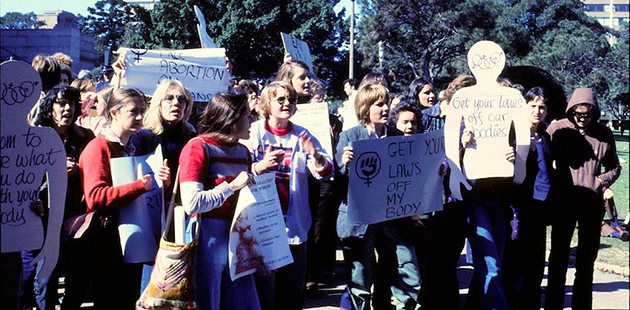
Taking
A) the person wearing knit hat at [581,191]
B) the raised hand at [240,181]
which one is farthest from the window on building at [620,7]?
the raised hand at [240,181]

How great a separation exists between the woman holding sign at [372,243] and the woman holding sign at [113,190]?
1.39m

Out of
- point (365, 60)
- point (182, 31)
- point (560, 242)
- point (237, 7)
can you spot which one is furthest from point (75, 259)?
→ point (365, 60)

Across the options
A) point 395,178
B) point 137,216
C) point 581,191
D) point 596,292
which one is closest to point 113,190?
point 137,216

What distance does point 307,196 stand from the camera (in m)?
4.52

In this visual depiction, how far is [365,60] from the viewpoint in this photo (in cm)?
4847

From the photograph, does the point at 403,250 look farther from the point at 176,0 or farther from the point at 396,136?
the point at 176,0

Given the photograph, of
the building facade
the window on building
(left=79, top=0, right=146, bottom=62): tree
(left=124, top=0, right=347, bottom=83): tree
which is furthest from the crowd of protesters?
the window on building

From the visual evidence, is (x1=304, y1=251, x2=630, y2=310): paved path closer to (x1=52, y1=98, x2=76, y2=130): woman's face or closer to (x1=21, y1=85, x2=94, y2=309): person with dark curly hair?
(x1=21, y1=85, x2=94, y2=309): person with dark curly hair

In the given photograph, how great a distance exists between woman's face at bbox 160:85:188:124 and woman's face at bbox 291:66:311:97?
1200 millimetres

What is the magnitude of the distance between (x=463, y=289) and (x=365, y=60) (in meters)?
42.7

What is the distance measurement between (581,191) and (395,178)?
1.86 meters

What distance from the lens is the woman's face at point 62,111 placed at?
441 cm

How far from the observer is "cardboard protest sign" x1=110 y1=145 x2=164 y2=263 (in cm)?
387

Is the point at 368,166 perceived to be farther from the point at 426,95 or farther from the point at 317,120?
the point at 426,95
